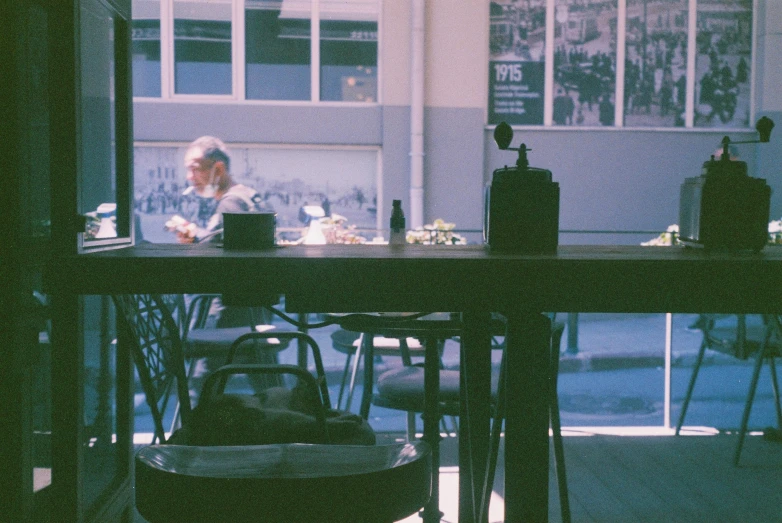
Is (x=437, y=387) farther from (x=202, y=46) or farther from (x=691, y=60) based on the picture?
(x=691, y=60)

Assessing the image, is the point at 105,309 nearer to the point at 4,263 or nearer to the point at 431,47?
the point at 4,263

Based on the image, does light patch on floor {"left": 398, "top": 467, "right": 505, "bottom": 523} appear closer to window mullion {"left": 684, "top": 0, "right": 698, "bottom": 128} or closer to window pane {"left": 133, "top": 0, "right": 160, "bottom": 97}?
window pane {"left": 133, "top": 0, "right": 160, "bottom": 97}

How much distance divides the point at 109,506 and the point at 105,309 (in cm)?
61

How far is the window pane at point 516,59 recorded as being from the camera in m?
8.02

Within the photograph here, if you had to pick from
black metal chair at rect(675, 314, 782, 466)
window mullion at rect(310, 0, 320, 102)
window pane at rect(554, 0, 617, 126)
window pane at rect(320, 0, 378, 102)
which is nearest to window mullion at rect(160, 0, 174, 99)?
window mullion at rect(310, 0, 320, 102)

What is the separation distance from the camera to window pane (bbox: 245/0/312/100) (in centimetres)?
795

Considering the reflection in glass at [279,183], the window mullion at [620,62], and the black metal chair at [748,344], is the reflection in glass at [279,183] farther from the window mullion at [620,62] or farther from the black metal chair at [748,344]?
the black metal chair at [748,344]

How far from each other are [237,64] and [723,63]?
17.1 feet

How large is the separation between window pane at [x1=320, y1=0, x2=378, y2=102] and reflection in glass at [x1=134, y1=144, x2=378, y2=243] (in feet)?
2.03

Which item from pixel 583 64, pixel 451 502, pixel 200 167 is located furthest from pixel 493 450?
pixel 583 64

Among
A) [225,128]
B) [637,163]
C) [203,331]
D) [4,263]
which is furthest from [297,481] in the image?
[637,163]

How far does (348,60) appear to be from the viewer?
8.05 m

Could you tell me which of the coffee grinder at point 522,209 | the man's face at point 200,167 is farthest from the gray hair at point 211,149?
the coffee grinder at point 522,209

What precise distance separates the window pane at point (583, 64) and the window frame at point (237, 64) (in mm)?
1931
